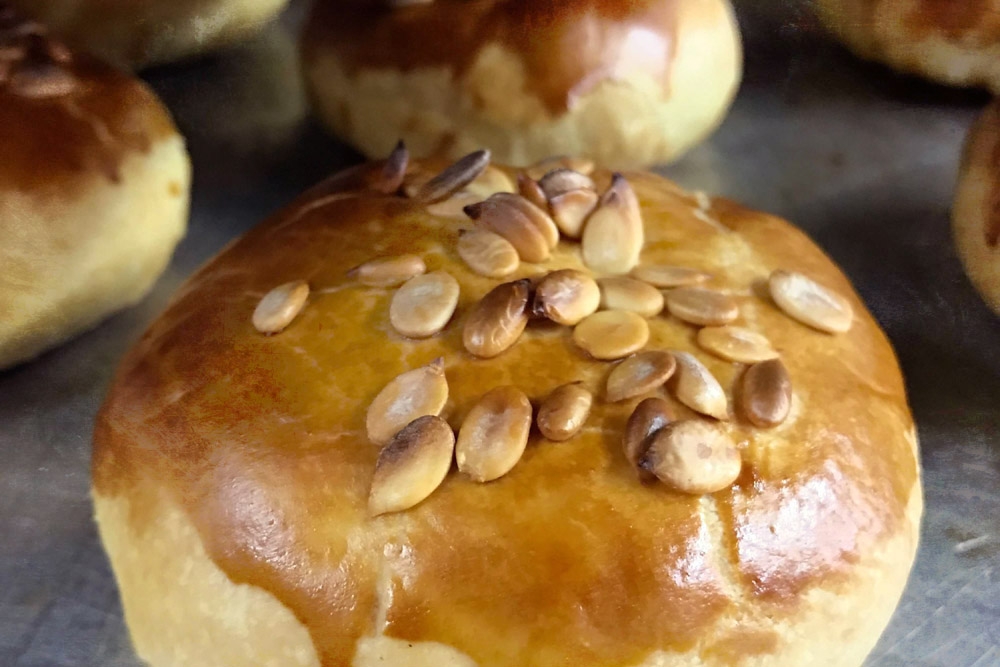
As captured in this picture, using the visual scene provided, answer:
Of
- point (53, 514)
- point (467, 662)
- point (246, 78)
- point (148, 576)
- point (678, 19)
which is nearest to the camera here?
point (467, 662)

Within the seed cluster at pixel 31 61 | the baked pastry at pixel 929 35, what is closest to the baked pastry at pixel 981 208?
the baked pastry at pixel 929 35

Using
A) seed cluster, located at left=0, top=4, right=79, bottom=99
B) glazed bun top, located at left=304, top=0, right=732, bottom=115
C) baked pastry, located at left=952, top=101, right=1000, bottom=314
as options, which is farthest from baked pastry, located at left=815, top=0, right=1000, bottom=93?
seed cluster, located at left=0, top=4, right=79, bottom=99

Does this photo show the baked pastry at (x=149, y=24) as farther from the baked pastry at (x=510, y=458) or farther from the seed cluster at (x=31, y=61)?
the baked pastry at (x=510, y=458)

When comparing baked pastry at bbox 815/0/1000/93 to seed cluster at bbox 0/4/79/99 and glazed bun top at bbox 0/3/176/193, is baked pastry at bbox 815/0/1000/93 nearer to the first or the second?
glazed bun top at bbox 0/3/176/193

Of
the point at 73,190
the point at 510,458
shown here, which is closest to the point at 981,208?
the point at 510,458

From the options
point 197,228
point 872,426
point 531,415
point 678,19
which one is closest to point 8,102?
point 197,228

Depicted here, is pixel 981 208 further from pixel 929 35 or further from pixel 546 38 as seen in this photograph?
pixel 546 38

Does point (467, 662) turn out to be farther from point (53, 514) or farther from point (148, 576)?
point (53, 514)
